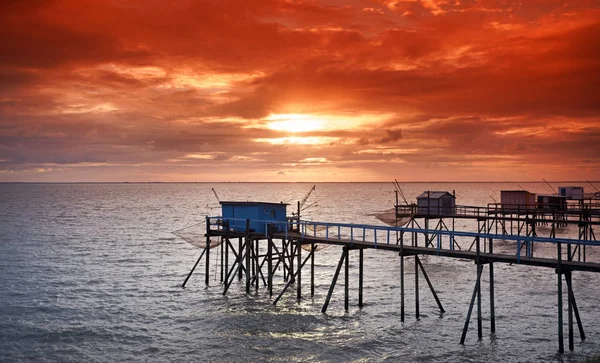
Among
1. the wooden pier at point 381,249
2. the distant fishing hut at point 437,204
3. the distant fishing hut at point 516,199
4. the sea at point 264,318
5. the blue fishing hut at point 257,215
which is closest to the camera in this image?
the wooden pier at point 381,249

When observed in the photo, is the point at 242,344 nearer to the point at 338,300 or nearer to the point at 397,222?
the point at 338,300

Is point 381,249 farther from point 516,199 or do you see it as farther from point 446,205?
point 516,199

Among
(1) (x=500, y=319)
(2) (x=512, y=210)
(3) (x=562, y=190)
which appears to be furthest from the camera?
(3) (x=562, y=190)

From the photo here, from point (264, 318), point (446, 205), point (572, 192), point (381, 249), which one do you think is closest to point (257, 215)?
point (264, 318)

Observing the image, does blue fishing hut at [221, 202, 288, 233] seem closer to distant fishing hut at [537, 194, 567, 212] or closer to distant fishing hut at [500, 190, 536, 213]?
distant fishing hut at [500, 190, 536, 213]

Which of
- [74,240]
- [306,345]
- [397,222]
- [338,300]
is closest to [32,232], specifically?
[74,240]

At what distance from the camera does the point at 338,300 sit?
39.7 meters

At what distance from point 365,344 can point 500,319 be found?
1027 cm

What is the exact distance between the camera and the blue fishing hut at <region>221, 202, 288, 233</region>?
4103 centimetres

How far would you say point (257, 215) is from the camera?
41281 millimetres

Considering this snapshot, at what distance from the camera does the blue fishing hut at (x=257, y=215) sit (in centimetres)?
4103

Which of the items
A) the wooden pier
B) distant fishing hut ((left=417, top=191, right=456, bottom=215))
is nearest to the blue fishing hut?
the wooden pier

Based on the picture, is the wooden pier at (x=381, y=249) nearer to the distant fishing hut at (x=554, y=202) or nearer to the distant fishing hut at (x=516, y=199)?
the distant fishing hut at (x=516, y=199)

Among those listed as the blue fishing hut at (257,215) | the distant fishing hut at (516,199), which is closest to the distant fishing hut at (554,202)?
the distant fishing hut at (516,199)
